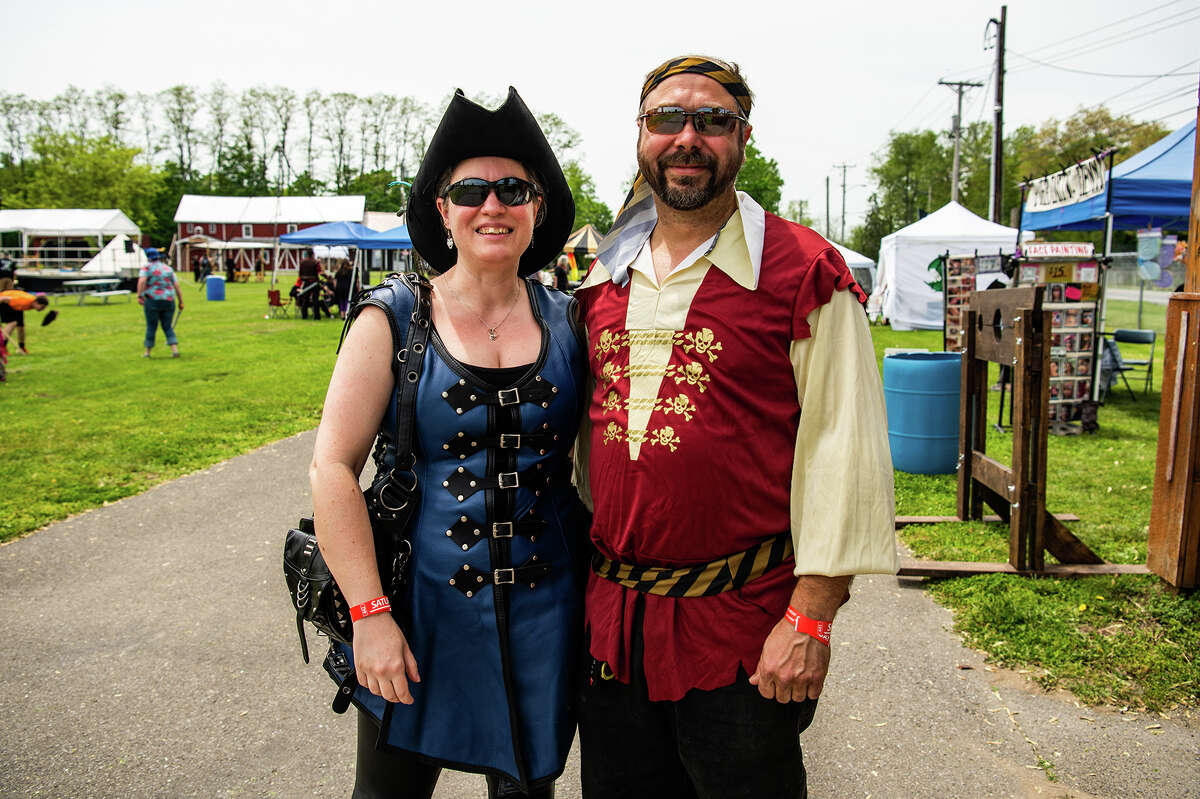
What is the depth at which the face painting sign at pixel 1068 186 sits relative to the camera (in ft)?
32.9

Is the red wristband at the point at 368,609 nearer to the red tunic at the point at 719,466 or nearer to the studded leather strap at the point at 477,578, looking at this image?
the studded leather strap at the point at 477,578

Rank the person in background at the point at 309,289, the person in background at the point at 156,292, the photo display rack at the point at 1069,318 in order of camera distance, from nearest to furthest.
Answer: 1. the photo display rack at the point at 1069,318
2. the person in background at the point at 156,292
3. the person in background at the point at 309,289

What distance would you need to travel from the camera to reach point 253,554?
523 centimetres

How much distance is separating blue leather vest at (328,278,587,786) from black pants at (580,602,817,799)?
0.11 metres

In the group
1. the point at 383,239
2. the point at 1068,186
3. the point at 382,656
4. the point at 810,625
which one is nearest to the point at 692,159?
the point at 810,625

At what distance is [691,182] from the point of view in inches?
77.1

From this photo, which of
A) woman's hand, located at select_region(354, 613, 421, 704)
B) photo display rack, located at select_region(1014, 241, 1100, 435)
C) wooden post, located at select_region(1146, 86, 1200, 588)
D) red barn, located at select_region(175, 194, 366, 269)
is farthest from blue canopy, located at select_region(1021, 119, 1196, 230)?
red barn, located at select_region(175, 194, 366, 269)

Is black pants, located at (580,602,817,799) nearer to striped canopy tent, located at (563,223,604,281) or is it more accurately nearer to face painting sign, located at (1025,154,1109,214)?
face painting sign, located at (1025,154,1109,214)

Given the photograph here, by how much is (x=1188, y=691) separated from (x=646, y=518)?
2.96 m

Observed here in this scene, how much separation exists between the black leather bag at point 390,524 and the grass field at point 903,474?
3011mm

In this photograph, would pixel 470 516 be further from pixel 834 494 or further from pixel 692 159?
pixel 692 159

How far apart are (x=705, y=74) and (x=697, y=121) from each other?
13 centimetres

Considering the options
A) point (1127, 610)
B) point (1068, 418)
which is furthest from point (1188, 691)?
point (1068, 418)

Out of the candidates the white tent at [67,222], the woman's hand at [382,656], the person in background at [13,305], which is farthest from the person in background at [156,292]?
the white tent at [67,222]
